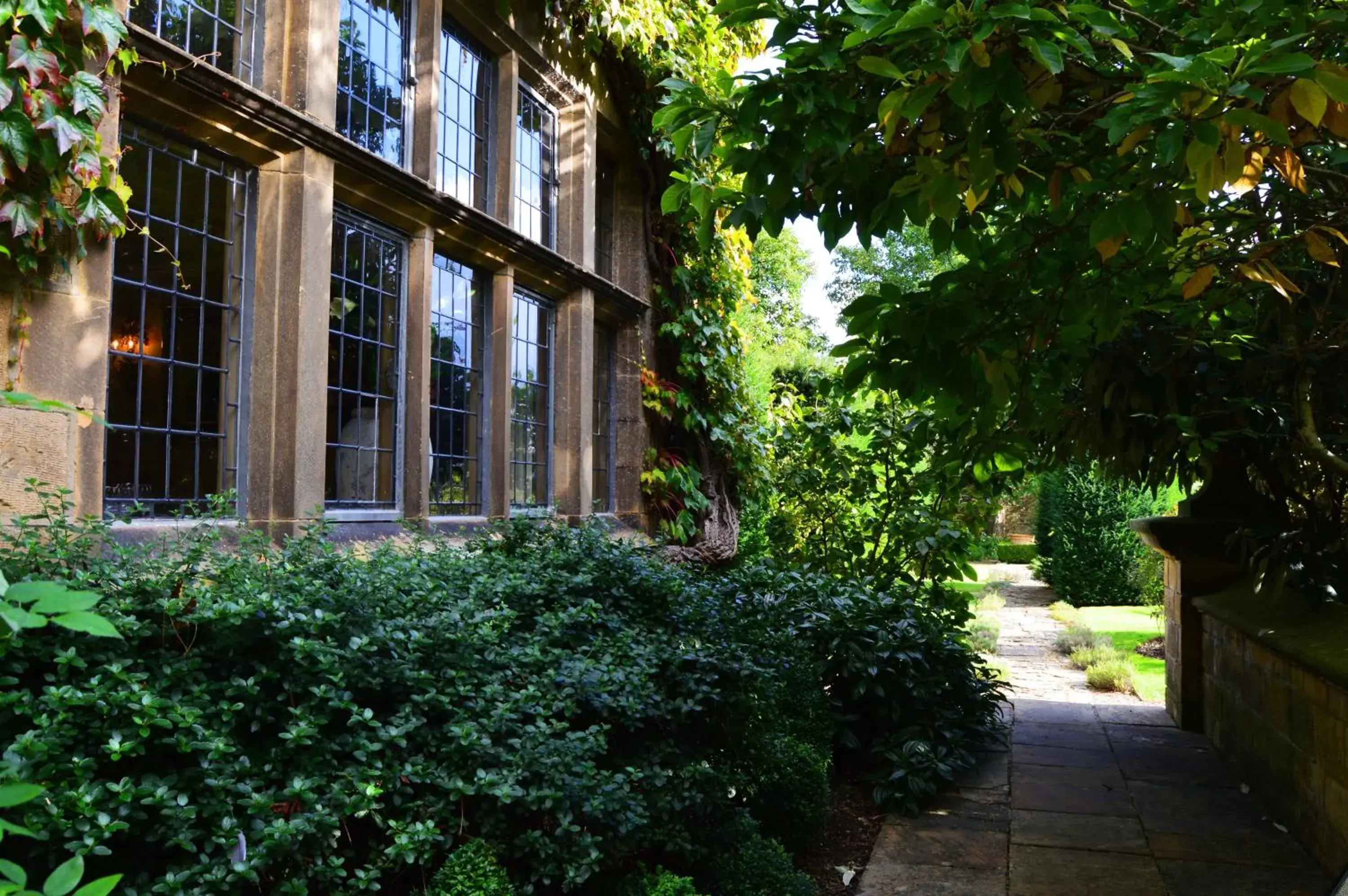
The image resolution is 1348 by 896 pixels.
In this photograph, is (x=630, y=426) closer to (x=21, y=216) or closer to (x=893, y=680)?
(x=893, y=680)

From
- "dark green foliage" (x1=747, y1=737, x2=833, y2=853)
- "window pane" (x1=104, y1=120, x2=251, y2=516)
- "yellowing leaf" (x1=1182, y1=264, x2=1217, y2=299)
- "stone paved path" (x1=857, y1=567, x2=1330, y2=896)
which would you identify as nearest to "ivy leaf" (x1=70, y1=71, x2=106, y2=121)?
"window pane" (x1=104, y1=120, x2=251, y2=516)

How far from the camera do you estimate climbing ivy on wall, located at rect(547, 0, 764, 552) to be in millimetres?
7727

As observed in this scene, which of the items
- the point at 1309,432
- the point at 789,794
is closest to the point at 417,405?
the point at 789,794

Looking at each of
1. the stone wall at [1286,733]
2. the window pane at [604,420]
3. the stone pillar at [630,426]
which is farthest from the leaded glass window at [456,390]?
the stone wall at [1286,733]

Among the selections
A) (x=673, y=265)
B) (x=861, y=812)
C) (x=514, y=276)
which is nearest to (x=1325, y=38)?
(x=861, y=812)

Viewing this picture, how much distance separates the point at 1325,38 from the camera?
8.06 ft

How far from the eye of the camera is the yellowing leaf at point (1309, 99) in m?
2.03

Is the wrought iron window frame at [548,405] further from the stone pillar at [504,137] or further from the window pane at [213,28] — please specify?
the window pane at [213,28]

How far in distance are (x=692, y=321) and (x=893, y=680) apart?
12.5 feet

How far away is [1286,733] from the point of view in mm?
4715

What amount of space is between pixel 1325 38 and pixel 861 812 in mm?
3756

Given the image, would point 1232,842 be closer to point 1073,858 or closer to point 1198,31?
point 1073,858

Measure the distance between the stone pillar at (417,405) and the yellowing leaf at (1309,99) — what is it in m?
4.19

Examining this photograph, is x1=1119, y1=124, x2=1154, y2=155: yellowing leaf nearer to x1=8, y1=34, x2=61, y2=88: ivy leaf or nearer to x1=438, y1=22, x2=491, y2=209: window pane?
x1=8, y1=34, x2=61, y2=88: ivy leaf
